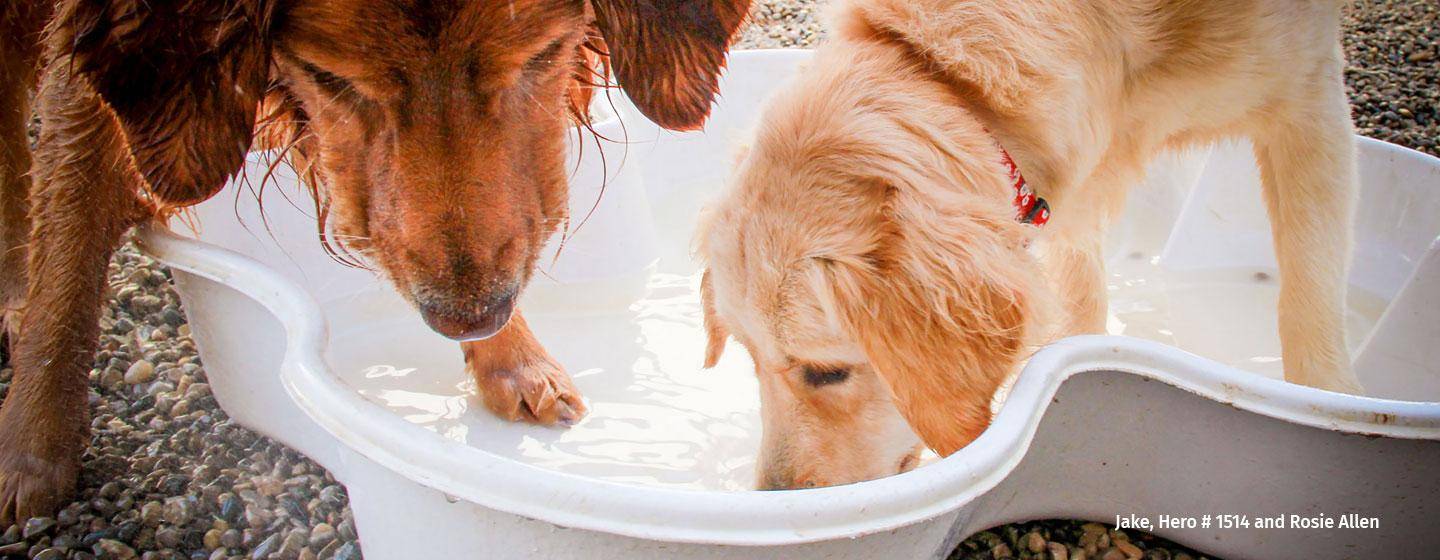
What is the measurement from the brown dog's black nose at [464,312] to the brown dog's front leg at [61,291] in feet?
3.15

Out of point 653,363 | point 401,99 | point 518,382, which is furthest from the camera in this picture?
point 653,363

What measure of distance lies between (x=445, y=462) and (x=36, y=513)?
54.3 inches

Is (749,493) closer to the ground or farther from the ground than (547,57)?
closer to the ground

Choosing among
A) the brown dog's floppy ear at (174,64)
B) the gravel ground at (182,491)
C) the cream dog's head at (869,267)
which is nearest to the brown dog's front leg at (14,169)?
the gravel ground at (182,491)

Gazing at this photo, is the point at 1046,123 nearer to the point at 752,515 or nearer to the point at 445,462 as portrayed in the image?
the point at 752,515

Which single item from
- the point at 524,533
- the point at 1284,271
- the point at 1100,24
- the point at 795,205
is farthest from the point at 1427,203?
the point at 524,533

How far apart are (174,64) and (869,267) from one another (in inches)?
46.8

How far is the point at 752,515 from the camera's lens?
1208 millimetres

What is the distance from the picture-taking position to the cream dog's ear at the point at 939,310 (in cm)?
171

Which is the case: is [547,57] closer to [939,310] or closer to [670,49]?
[670,49]

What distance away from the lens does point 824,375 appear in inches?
76.9

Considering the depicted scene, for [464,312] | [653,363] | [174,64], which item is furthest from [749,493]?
[653,363]

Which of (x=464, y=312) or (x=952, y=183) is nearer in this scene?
(x=464, y=312)

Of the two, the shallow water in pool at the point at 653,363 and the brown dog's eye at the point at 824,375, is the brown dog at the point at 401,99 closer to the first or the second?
the brown dog's eye at the point at 824,375
